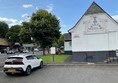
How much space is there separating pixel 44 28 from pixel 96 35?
16.8m

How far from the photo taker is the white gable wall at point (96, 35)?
86.5ft

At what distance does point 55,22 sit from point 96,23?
712 inches

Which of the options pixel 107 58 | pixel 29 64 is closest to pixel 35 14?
pixel 107 58

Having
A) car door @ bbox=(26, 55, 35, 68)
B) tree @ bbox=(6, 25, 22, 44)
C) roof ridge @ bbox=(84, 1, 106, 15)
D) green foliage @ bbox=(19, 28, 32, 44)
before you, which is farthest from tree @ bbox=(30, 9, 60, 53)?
tree @ bbox=(6, 25, 22, 44)

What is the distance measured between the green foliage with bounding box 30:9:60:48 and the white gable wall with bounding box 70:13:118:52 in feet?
47.2

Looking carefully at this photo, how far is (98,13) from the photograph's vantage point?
27234 millimetres

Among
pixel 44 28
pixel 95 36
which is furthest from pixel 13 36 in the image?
pixel 95 36

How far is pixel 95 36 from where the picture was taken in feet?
89.0

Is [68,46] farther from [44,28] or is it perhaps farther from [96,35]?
[96,35]

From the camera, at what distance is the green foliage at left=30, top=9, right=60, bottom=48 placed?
41438 millimetres

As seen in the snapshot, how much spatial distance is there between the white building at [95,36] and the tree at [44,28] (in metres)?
14.4

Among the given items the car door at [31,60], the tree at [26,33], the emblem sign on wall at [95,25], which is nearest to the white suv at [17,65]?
the car door at [31,60]

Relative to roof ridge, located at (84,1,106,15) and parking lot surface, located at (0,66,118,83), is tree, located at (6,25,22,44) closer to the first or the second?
roof ridge, located at (84,1,106,15)

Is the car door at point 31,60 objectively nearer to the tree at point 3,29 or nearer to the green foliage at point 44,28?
the green foliage at point 44,28
